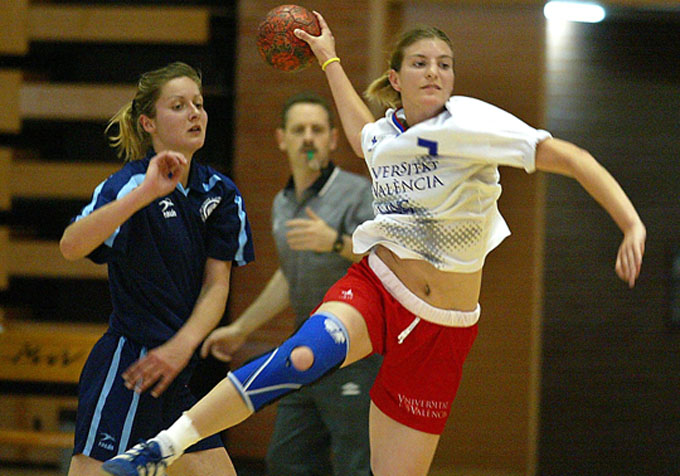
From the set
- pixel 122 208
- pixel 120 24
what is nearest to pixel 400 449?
pixel 122 208

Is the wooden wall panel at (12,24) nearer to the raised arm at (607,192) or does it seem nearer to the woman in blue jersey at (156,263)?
the woman in blue jersey at (156,263)

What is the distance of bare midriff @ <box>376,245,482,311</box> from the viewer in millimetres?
2545

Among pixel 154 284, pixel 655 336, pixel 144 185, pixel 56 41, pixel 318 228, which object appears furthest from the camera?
pixel 56 41

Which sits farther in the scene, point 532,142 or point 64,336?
point 64,336

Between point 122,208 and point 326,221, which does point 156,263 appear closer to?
point 122,208

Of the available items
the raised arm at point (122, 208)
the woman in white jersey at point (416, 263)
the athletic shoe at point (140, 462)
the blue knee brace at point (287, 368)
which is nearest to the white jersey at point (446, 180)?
the woman in white jersey at point (416, 263)

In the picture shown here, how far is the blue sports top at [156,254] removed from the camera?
8.20 feet

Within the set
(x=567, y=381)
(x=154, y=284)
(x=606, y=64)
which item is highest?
(x=606, y=64)

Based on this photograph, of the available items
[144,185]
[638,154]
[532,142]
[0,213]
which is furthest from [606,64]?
[0,213]

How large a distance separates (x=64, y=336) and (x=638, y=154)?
326 cm

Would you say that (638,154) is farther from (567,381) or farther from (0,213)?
(0,213)

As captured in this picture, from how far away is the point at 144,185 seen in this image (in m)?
2.28

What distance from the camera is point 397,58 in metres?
2.68

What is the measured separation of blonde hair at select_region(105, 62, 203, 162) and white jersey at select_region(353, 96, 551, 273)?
2.10 ft
